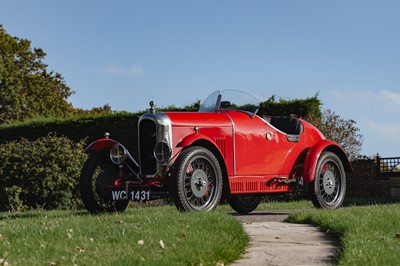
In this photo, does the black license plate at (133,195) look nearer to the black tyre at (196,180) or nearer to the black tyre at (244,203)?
the black tyre at (196,180)

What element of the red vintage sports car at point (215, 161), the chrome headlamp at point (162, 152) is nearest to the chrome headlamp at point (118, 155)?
the red vintage sports car at point (215, 161)

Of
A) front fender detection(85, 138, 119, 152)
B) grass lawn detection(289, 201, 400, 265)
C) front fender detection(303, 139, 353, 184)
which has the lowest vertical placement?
grass lawn detection(289, 201, 400, 265)

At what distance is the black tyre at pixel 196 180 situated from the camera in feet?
30.6

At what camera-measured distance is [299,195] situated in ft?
58.0

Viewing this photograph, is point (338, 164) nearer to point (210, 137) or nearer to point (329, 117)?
point (210, 137)

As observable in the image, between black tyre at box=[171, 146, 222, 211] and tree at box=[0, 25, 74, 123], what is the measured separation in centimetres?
3284

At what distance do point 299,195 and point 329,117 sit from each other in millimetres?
3343

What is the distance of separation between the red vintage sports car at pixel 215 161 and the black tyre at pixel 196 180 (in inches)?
0.6

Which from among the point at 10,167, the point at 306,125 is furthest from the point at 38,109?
the point at 306,125

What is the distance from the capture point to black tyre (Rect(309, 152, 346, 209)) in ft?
36.9

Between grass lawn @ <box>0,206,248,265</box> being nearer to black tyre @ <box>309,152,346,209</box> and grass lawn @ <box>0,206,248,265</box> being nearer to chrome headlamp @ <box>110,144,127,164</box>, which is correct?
chrome headlamp @ <box>110,144,127,164</box>

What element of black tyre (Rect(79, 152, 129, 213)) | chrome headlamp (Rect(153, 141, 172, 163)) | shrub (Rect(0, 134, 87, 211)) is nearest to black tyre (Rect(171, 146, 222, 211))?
chrome headlamp (Rect(153, 141, 172, 163))

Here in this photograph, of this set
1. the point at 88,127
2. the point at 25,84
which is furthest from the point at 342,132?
the point at 25,84

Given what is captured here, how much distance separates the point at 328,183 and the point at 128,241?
5723 millimetres
